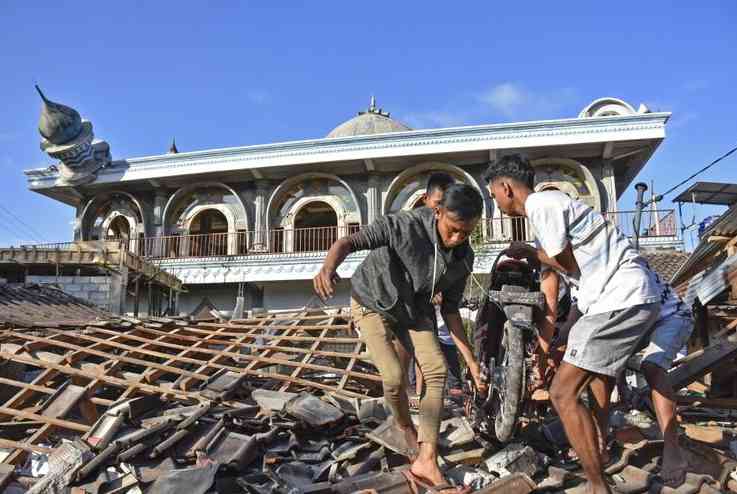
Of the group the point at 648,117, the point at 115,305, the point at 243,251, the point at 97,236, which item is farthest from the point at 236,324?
the point at 97,236

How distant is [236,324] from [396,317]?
3.87m

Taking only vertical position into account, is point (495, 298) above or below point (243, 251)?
below

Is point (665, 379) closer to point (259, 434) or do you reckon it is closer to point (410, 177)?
point (259, 434)

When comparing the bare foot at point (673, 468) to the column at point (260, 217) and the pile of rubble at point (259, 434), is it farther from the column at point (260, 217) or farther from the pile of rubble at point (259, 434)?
the column at point (260, 217)

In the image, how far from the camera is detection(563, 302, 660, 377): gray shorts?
2.52 metres

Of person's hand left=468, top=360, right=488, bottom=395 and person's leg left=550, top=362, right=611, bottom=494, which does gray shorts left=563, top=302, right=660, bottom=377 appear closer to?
person's leg left=550, top=362, right=611, bottom=494

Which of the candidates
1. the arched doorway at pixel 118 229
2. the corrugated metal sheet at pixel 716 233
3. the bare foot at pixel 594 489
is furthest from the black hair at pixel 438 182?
the arched doorway at pixel 118 229

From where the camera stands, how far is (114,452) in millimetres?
3326

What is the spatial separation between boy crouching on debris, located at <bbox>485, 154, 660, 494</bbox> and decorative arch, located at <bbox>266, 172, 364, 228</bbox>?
1477 cm

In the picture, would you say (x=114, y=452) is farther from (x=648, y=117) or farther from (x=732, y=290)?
(x=648, y=117)

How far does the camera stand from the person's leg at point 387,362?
3.03 metres

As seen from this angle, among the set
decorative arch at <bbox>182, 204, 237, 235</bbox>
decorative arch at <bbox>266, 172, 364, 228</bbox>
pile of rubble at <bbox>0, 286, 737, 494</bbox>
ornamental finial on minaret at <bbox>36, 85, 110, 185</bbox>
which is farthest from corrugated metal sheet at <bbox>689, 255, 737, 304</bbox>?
ornamental finial on minaret at <bbox>36, 85, 110, 185</bbox>

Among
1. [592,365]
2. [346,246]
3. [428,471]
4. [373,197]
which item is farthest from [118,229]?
[592,365]

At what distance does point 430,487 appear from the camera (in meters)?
2.72
